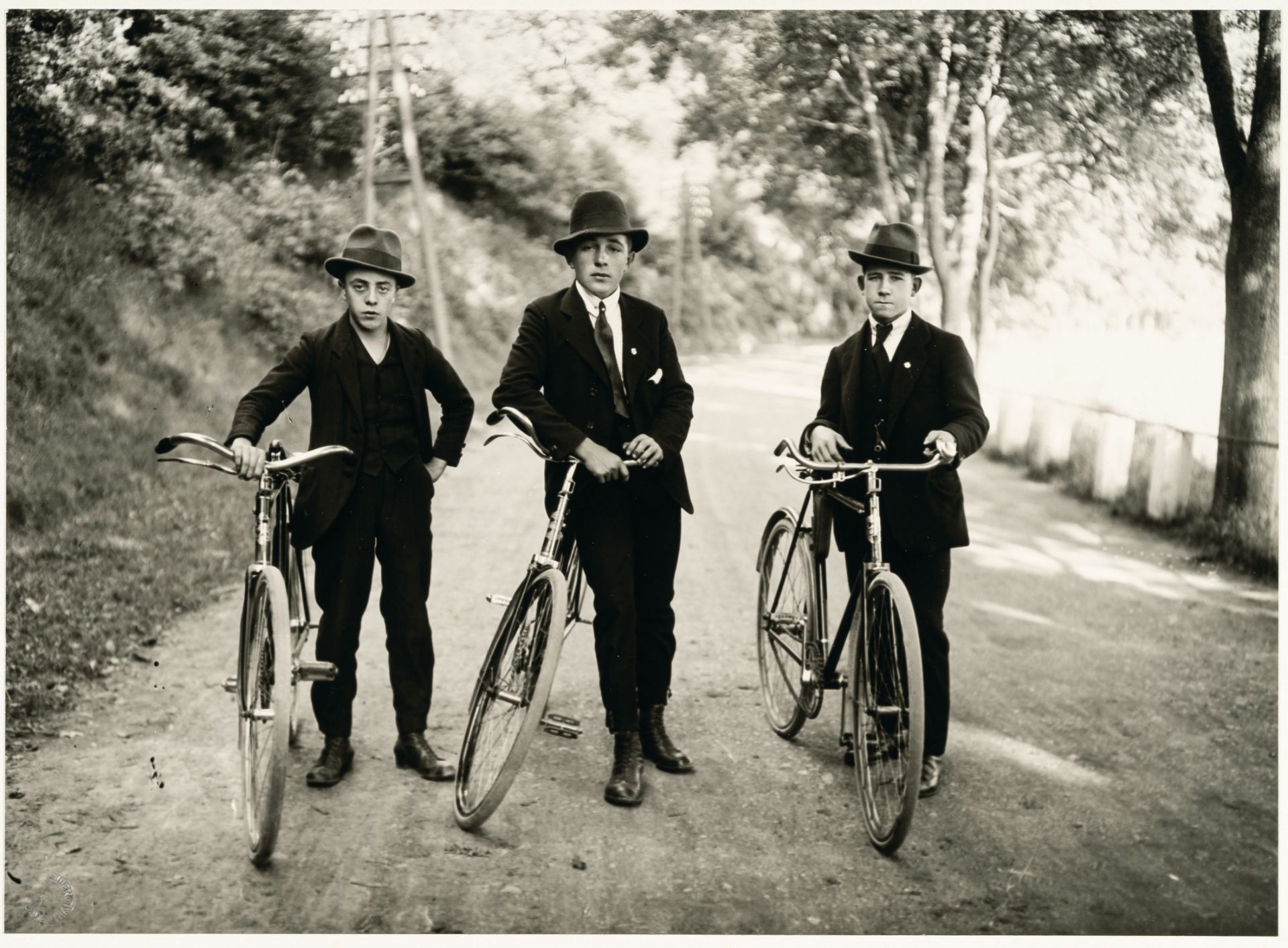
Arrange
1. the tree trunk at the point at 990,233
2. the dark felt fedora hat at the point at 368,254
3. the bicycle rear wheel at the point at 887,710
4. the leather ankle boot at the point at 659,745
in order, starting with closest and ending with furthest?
the bicycle rear wheel at the point at 887,710 → the dark felt fedora hat at the point at 368,254 → the leather ankle boot at the point at 659,745 → the tree trunk at the point at 990,233

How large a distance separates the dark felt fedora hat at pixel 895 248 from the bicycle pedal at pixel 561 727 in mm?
1476

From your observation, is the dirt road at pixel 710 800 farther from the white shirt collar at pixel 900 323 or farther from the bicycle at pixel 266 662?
the white shirt collar at pixel 900 323

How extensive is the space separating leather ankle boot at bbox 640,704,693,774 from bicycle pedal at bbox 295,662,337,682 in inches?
35.1

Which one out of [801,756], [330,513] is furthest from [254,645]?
[801,756]

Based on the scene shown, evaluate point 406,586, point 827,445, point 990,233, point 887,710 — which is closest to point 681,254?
point 990,233

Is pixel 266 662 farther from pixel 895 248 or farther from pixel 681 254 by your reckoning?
pixel 681 254

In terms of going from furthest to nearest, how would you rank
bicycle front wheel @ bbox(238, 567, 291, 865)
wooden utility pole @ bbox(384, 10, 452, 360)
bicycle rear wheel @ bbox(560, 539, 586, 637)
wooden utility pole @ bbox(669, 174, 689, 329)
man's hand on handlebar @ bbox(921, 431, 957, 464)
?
wooden utility pole @ bbox(669, 174, 689, 329), wooden utility pole @ bbox(384, 10, 452, 360), bicycle rear wheel @ bbox(560, 539, 586, 637), man's hand on handlebar @ bbox(921, 431, 957, 464), bicycle front wheel @ bbox(238, 567, 291, 865)

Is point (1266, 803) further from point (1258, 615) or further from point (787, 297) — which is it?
point (787, 297)

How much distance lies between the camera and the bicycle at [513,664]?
2.70 m

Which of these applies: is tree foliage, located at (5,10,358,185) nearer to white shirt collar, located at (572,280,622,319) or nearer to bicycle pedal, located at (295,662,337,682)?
white shirt collar, located at (572,280,622,319)

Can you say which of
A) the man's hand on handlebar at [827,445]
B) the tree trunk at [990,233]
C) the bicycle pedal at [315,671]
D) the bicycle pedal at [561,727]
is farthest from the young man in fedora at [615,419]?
the tree trunk at [990,233]

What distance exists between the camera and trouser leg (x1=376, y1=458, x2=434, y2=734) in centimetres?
303

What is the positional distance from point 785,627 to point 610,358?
1.05 meters
